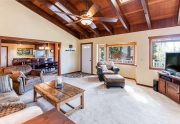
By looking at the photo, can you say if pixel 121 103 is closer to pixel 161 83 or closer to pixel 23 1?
pixel 161 83

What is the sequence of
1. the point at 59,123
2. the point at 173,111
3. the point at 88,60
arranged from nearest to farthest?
the point at 59,123
the point at 173,111
the point at 88,60

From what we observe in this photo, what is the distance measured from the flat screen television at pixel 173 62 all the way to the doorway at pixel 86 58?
13.7 ft

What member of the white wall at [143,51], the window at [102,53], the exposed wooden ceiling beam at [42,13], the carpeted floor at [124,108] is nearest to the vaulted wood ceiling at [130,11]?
the exposed wooden ceiling beam at [42,13]

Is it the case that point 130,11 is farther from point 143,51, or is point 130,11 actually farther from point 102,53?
point 102,53

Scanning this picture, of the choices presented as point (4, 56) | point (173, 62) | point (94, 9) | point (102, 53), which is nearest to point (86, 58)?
point (102, 53)

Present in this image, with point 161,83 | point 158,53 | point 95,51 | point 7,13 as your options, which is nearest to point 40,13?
point 7,13

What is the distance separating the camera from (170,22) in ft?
12.3

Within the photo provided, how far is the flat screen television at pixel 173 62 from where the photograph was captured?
320 centimetres

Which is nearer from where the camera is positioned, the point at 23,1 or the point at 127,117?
the point at 127,117

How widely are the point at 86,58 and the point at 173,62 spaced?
15.7 ft

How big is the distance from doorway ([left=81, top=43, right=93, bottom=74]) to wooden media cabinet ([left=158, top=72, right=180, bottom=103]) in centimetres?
406

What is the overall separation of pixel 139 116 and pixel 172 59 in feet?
7.64

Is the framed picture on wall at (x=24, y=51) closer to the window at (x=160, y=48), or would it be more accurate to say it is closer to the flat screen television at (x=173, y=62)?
the window at (x=160, y=48)

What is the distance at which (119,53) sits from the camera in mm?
6297
